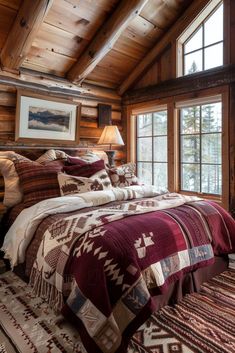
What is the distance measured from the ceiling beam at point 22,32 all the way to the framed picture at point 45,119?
38 centimetres

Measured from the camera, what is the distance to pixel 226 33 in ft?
10.5

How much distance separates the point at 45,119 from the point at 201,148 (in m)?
2.18

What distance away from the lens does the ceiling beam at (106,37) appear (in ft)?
9.41

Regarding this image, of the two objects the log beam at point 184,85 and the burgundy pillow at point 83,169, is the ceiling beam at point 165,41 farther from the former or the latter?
the burgundy pillow at point 83,169

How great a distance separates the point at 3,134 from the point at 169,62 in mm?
2577

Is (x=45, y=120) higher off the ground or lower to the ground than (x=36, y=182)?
higher

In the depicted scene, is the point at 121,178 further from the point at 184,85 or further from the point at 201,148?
the point at 184,85

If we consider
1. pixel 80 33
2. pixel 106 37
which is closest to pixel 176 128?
pixel 106 37

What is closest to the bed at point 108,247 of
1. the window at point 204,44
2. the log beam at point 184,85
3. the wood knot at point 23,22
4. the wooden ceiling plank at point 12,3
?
the wood knot at point 23,22

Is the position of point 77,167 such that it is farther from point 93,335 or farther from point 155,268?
point 93,335

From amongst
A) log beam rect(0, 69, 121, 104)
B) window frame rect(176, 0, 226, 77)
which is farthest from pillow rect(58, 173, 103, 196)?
window frame rect(176, 0, 226, 77)

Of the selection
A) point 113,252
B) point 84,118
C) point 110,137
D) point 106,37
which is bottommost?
point 113,252

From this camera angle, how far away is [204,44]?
351cm

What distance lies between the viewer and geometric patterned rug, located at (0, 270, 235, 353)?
1.48 metres
